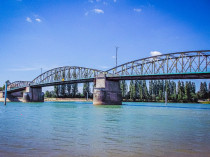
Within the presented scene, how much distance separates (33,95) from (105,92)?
172 feet

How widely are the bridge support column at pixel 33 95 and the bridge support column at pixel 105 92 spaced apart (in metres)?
46.5

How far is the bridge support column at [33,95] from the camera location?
10581 centimetres

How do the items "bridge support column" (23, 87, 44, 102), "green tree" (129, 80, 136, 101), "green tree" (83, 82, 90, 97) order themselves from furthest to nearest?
1. "green tree" (83, 82, 90, 97)
2. "green tree" (129, 80, 136, 101)
3. "bridge support column" (23, 87, 44, 102)

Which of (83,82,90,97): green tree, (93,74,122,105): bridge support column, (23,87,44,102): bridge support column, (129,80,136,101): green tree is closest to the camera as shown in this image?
(93,74,122,105): bridge support column

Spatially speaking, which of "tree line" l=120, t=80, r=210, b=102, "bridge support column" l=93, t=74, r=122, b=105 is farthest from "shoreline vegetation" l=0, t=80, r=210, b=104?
"bridge support column" l=93, t=74, r=122, b=105

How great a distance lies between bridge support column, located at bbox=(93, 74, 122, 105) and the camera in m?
70.9

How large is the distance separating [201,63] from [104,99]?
31.6 metres

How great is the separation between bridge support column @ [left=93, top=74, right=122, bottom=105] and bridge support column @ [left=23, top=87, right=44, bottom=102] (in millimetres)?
46456

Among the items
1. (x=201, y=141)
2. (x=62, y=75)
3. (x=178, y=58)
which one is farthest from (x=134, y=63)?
(x=201, y=141)

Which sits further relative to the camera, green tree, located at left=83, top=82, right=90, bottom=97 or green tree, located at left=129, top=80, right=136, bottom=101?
green tree, located at left=83, top=82, right=90, bottom=97

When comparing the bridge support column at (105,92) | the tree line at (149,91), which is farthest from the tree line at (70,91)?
the bridge support column at (105,92)

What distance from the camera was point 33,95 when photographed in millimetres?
109375

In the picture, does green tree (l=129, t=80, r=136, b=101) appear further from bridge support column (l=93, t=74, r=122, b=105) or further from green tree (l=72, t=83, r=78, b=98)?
bridge support column (l=93, t=74, r=122, b=105)

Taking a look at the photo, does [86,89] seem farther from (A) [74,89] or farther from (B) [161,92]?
(B) [161,92]
